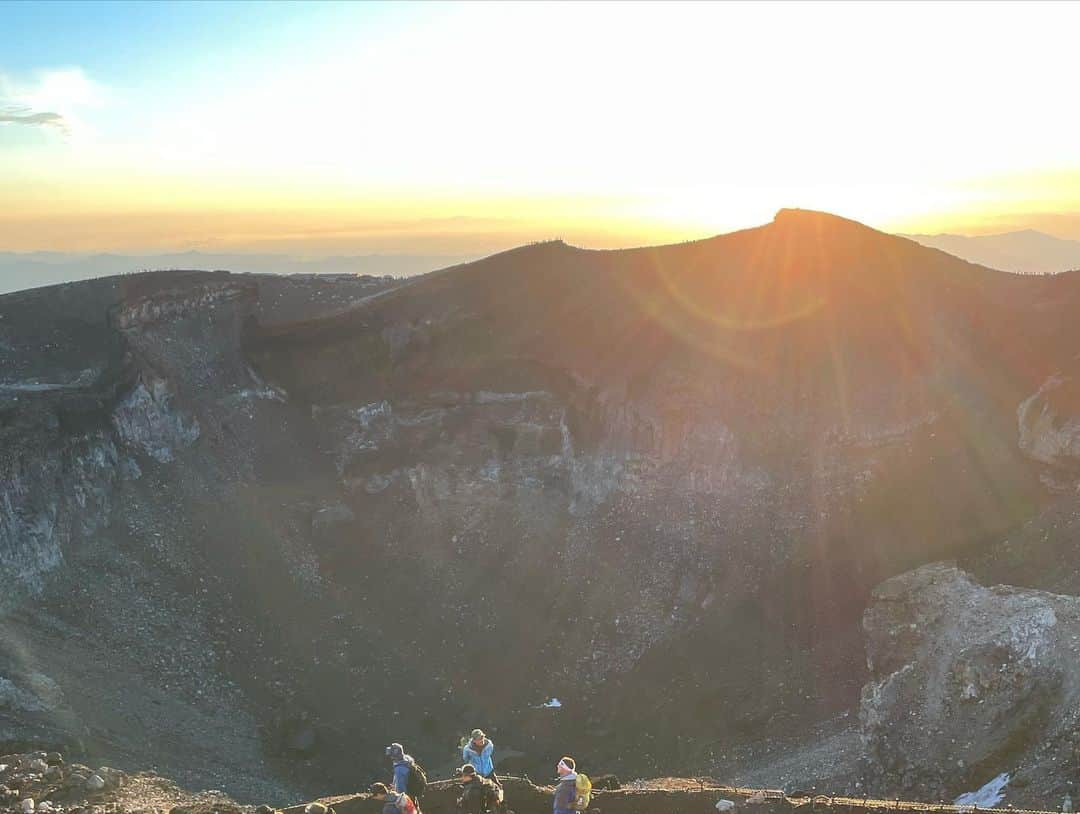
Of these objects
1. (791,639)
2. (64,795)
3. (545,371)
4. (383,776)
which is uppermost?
(545,371)

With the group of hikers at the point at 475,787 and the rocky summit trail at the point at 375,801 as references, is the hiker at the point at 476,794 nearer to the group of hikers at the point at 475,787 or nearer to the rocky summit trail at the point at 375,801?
the group of hikers at the point at 475,787

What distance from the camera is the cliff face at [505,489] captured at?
35.9 metres

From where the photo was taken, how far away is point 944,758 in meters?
26.4

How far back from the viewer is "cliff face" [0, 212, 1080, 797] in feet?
118

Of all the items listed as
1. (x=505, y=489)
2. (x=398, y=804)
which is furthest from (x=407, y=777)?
(x=505, y=489)

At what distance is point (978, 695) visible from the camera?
2711 cm

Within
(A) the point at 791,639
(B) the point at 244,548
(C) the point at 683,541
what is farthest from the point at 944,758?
(B) the point at 244,548

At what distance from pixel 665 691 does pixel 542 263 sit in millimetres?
26319

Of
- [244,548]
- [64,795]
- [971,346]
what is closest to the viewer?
[64,795]

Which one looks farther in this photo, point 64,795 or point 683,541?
point 683,541

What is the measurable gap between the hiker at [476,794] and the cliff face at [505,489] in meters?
16.8

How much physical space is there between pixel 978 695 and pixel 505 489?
25.4m

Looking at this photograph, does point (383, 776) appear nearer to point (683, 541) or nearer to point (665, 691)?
point (665, 691)

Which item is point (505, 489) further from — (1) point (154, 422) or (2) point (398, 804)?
(2) point (398, 804)
